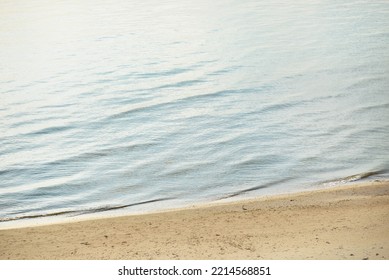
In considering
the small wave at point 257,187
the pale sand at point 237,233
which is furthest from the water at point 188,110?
the pale sand at point 237,233

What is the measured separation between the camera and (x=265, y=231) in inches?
216

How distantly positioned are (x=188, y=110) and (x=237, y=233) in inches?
198

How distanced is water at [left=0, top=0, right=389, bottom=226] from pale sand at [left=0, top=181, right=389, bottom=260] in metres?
0.64

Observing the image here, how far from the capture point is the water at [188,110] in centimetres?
726

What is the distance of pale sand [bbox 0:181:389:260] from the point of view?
5.02m

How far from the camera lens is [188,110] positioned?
33.8 ft

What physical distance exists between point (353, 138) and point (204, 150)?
7.10 ft

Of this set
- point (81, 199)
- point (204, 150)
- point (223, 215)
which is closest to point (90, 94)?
point (204, 150)

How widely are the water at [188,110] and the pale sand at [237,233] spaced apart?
2.10ft

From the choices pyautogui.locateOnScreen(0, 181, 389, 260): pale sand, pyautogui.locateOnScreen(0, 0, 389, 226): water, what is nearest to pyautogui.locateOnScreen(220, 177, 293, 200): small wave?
pyautogui.locateOnScreen(0, 0, 389, 226): water

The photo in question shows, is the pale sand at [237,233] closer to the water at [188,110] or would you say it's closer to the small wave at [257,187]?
the small wave at [257,187]

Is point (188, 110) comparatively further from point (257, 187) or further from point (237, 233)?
point (237, 233)

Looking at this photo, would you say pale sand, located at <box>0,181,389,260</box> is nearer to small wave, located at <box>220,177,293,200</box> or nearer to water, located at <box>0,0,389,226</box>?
small wave, located at <box>220,177,293,200</box>

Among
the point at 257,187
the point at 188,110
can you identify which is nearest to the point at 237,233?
the point at 257,187
